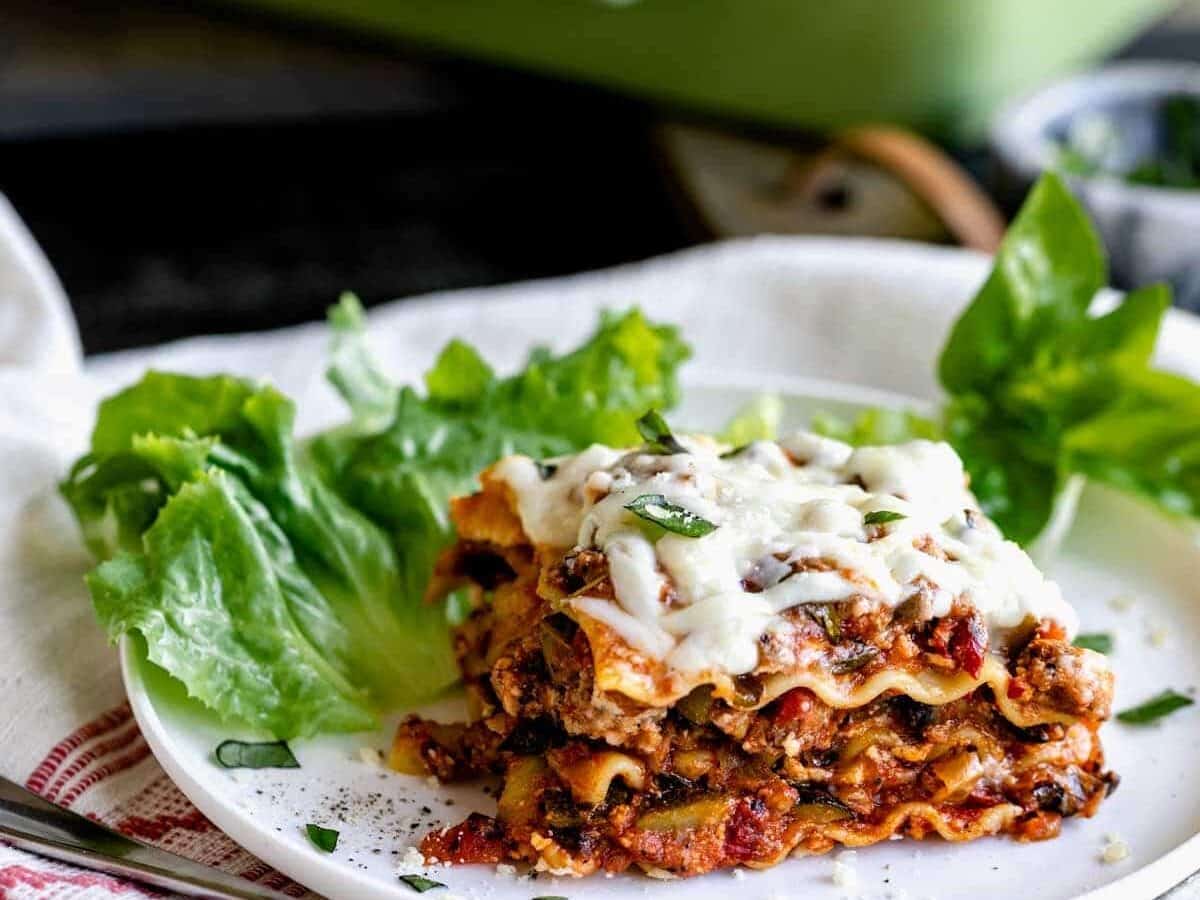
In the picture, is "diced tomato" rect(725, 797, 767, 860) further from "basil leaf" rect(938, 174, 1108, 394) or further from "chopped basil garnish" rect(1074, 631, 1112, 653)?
"basil leaf" rect(938, 174, 1108, 394)

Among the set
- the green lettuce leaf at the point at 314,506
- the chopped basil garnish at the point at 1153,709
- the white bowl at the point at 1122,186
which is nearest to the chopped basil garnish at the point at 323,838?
the green lettuce leaf at the point at 314,506

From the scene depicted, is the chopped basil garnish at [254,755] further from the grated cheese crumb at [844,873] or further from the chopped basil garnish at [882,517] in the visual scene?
the chopped basil garnish at [882,517]

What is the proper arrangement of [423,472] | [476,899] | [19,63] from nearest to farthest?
[476,899] → [423,472] → [19,63]

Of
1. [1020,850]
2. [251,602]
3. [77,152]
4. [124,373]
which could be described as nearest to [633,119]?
[77,152]

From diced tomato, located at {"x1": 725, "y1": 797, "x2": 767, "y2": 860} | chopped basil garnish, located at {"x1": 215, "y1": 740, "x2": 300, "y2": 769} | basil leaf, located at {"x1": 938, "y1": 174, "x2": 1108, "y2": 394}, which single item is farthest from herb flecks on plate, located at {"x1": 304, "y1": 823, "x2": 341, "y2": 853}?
basil leaf, located at {"x1": 938, "y1": 174, "x2": 1108, "y2": 394}

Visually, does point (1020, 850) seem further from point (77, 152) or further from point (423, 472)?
point (77, 152)
